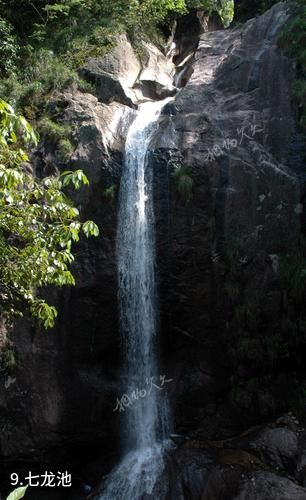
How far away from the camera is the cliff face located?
9.02m

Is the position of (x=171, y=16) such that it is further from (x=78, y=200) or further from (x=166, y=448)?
(x=166, y=448)

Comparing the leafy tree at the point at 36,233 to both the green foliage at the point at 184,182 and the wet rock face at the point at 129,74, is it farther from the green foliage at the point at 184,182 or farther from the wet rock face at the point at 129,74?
the wet rock face at the point at 129,74

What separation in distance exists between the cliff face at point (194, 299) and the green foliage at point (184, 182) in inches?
1.3

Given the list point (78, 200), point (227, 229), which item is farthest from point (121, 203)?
point (227, 229)

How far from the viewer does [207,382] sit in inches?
366

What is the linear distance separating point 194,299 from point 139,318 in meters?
1.27

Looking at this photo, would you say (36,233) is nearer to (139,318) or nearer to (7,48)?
(139,318)

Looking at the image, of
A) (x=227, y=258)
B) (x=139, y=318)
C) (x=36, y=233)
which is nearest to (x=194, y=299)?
Result: (x=227, y=258)

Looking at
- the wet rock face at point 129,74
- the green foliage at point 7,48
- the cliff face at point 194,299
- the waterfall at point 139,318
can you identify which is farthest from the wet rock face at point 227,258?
the green foliage at point 7,48

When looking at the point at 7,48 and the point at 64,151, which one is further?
the point at 7,48

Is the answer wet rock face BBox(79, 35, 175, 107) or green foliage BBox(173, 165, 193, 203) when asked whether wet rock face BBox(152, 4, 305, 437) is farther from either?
wet rock face BBox(79, 35, 175, 107)

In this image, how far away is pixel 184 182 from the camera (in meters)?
9.61

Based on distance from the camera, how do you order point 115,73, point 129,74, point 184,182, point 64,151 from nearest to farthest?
point 184,182
point 64,151
point 115,73
point 129,74

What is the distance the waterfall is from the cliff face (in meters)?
0.22
